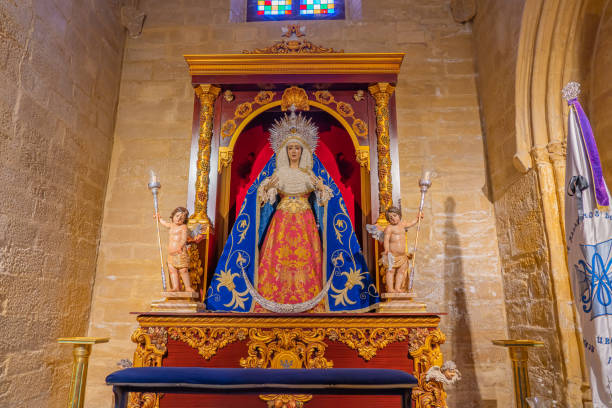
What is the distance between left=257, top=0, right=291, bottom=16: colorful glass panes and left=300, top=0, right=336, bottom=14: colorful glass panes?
0.21 meters

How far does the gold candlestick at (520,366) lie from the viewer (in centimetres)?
321

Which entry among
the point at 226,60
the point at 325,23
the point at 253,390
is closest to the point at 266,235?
the point at 226,60

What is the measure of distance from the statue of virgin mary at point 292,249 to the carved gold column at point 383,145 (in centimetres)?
43

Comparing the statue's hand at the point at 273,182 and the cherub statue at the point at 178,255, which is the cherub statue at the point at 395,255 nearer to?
the statue's hand at the point at 273,182

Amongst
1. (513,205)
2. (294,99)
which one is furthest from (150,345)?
(513,205)

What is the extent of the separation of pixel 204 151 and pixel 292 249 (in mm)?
1477

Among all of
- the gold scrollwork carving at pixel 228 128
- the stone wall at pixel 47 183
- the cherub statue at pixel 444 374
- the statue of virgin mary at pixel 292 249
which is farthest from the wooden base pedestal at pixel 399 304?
the stone wall at pixel 47 183

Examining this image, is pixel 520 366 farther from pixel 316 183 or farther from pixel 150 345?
pixel 150 345

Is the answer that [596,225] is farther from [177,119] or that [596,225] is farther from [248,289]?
[177,119]

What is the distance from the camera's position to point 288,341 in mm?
3727

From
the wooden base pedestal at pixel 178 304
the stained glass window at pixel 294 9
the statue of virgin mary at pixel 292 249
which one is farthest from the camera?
the stained glass window at pixel 294 9

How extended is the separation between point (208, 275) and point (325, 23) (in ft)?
12.0

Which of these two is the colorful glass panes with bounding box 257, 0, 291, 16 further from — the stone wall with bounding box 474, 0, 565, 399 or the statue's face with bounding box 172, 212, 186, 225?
the statue's face with bounding box 172, 212, 186, 225

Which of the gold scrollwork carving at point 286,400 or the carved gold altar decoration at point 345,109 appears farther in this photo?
the carved gold altar decoration at point 345,109
